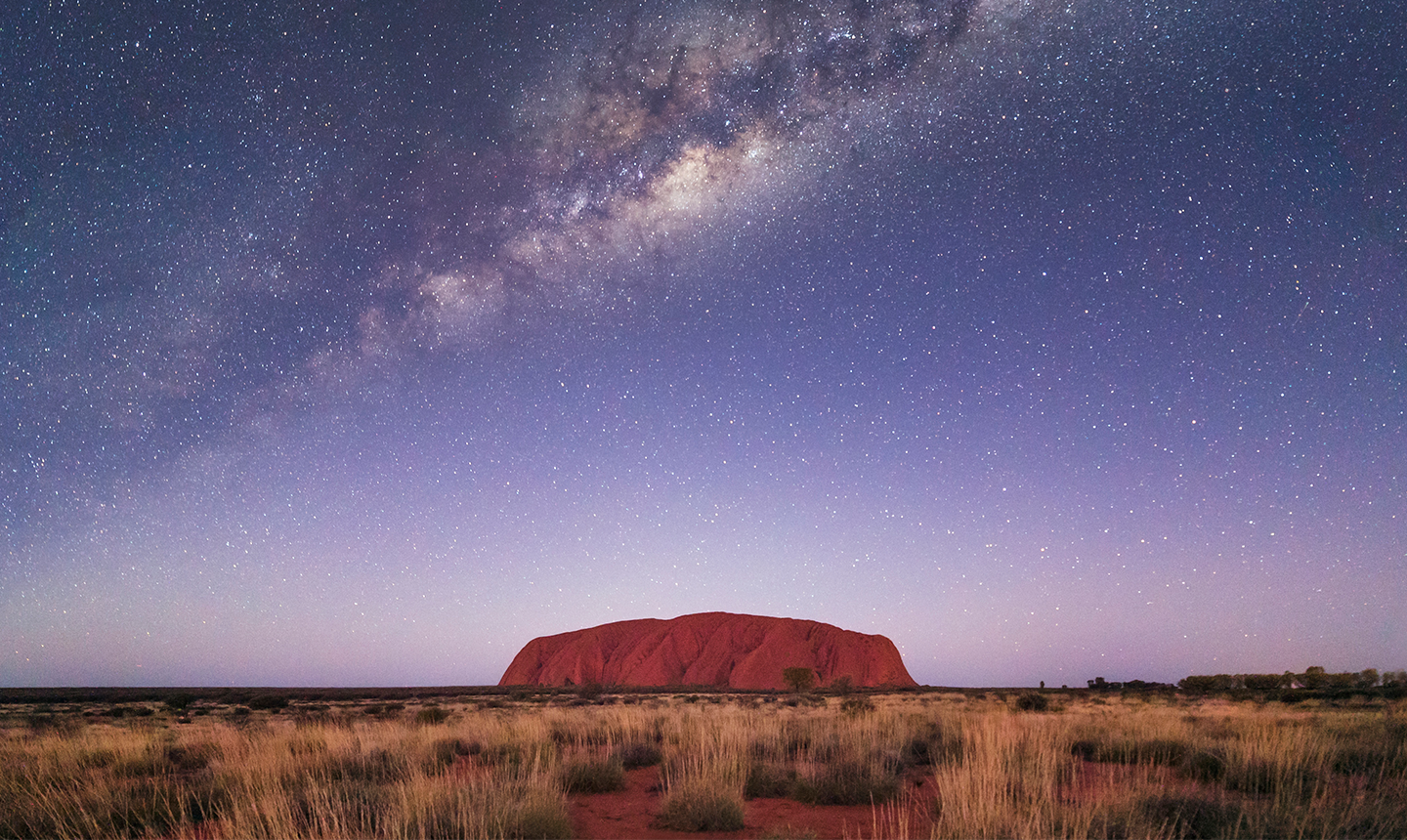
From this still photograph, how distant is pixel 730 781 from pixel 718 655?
375 feet

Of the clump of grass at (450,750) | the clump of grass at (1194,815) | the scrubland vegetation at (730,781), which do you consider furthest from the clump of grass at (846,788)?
the clump of grass at (450,750)

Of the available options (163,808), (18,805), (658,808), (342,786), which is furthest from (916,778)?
(18,805)

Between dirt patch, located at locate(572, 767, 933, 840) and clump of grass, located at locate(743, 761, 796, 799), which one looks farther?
clump of grass, located at locate(743, 761, 796, 799)

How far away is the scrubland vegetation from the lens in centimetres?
536

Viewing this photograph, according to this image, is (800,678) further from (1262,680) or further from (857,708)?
(857,708)

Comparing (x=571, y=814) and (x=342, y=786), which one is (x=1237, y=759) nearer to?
(x=571, y=814)

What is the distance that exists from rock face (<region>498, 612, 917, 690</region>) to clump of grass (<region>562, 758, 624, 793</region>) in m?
100

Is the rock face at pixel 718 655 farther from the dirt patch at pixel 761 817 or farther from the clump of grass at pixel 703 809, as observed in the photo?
the clump of grass at pixel 703 809

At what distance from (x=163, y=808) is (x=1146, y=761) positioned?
42.3ft

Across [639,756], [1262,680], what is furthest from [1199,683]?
[639,756]

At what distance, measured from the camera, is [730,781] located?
24.2 ft

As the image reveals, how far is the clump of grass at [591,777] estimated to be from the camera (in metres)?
8.52

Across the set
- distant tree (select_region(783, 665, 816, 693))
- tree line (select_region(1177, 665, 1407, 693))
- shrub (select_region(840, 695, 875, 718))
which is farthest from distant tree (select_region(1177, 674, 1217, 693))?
shrub (select_region(840, 695, 875, 718))

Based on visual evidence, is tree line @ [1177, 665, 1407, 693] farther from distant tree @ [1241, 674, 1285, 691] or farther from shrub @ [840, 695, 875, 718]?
shrub @ [840, 695, 875, 718]
